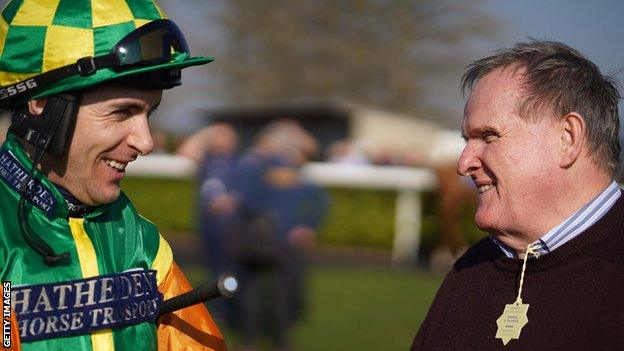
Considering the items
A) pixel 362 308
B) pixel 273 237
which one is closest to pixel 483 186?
pixel 273 237

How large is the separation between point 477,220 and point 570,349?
442 millimetres

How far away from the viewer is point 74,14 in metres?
2.84

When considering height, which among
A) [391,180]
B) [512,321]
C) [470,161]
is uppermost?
[391,180]

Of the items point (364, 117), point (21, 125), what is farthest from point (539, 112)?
point (364, 117)

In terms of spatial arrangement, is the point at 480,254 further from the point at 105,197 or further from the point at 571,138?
the point at 105,197

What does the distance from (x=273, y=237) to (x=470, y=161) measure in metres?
6.11

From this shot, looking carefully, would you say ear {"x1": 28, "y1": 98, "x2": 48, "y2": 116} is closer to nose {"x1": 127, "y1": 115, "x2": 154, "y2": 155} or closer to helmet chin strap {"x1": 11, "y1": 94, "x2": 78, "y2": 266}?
helmet chin strap {"x1": 11, "y1": 94, "x2": 78, "y2": 266}

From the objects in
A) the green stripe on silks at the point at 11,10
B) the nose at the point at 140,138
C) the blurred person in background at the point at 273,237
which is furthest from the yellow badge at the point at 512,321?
the blurred person in background at the point at 273,237

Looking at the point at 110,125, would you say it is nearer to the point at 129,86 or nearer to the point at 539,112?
the point at 129,86

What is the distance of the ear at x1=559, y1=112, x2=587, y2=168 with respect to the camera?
2.86 metres

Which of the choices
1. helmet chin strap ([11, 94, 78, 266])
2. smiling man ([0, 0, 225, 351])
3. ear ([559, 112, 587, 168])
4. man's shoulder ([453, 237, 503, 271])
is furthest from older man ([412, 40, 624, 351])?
helmet chin strap ([11, 94, 78, 266])

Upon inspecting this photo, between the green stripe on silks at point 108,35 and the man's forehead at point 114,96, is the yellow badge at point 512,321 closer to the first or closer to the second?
the man's forehead at point 114,96

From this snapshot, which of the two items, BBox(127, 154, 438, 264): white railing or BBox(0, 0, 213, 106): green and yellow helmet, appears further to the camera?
BBox(127, 154, 438, 264): white railing

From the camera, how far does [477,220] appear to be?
3016 mm
